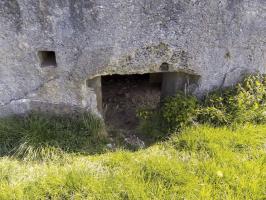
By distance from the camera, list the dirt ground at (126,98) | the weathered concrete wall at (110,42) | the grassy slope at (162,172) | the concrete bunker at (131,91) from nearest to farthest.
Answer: the grassy slope at (162,172) < the weathered concrete wall at (110,42) < the concrete bunker at (131,91) < the dirt ground at (126,98)

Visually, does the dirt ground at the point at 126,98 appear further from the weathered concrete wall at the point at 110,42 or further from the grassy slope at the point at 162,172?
the grassy slope at the point at 162,172

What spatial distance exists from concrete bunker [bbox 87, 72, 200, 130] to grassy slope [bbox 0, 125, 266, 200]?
0.57 m

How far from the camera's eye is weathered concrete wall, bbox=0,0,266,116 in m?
2.44

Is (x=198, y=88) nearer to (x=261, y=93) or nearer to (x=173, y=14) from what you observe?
(x=261, y=93)

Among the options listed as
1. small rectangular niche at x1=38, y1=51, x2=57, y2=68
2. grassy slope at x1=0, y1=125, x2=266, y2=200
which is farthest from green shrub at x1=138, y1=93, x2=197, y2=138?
small rectangular niche at x1=38, y1=51, x2=57, y2=68

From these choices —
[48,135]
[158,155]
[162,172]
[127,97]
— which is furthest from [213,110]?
[48,135]

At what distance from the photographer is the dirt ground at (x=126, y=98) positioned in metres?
3.30

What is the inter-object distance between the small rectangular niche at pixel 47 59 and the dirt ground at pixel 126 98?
0.93m

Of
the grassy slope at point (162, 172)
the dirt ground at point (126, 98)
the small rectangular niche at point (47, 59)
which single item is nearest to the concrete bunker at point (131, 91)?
the dirt ground at point (126, 98)

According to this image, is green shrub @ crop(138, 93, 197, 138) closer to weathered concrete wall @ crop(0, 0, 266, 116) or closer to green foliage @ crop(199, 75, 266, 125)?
green foliage @ crop(199, 75, 266, 125)

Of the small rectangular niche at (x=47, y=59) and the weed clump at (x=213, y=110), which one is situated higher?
the small rectangular niche at (x=47, y=59)

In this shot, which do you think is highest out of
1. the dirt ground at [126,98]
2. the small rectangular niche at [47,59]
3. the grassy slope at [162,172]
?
the small rectangular niche at [47,59]

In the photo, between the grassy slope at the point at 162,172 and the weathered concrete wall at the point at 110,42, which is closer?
the grassy slope at the point at 162,172

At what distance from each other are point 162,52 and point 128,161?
1097 mm
